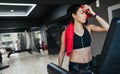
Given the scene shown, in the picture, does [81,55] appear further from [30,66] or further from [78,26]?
[30,66]

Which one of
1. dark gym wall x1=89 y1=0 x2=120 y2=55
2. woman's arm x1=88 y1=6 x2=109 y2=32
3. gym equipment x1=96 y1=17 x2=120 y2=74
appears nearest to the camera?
gym equipment x1=96 y1=17 x2=120 y2=74

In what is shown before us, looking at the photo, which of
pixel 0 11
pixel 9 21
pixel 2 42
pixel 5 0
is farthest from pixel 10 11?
pixel 5 0

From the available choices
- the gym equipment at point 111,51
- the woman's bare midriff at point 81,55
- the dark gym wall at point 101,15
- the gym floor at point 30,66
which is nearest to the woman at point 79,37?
the woman's bare midriff at point 81,55

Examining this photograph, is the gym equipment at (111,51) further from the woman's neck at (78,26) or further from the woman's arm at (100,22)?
the woman's neck at (78,26)

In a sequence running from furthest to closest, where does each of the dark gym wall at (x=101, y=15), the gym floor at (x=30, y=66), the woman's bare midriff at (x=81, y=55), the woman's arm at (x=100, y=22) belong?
the gym floor at (x=30, y=66) → the dark gym wall at (x=101, y=15) → the woman's bare midriff at (x=81, y=55) → the woman's arm at (x=100, y=22)

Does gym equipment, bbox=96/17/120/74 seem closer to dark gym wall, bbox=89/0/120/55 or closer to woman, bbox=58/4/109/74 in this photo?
woman, bbox=58/4/109/74

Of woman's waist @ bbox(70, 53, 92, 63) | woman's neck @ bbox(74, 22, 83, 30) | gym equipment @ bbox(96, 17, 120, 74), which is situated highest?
woman's neck @ bbox(74, 22, 83, 30)

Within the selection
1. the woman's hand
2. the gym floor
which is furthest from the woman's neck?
the gym floor

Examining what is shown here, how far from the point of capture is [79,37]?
1.67 meters

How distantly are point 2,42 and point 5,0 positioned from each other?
7364 mm

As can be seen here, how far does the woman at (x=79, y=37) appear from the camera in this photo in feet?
5.41

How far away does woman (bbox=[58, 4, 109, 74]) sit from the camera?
1649 millimetres

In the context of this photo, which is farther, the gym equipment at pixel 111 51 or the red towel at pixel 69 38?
the red towel at pixel 69 38

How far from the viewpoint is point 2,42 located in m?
11.2
